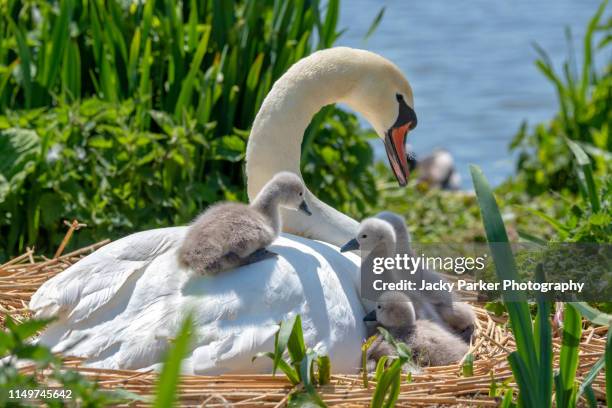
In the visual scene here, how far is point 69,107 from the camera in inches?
250

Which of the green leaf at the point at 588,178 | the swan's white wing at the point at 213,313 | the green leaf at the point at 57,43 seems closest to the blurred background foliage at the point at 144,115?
the green leaf at the point at 57,43

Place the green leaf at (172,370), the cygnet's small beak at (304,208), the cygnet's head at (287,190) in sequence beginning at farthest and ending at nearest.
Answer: the cygnet's small beak at (304,208) < the cygnet's head at (287,190) < the green leaf at (172,370)

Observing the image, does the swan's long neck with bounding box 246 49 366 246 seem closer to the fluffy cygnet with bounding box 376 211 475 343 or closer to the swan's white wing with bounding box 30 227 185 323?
the fluffy cygnet with bounding box 376 211 475 343

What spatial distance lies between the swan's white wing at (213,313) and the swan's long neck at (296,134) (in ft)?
2.60

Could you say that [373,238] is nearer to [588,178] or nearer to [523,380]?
[523,380]

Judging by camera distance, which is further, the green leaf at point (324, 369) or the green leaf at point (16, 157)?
the green leaf at point (16, 157)

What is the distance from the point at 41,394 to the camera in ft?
11.1

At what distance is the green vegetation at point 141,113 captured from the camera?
6.18m

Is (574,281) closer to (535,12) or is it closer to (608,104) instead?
(608,104)

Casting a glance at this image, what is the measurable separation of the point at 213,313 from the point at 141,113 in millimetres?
2781

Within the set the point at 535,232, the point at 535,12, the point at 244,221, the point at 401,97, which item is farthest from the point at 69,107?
the point at 535,12

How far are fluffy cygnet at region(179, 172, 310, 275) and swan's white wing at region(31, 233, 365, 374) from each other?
0.05m

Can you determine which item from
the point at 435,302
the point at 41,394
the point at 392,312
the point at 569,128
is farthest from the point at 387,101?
the point at 569,128

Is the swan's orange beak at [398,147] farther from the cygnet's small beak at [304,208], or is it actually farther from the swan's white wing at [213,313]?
the swan's white wing at [213,313]
